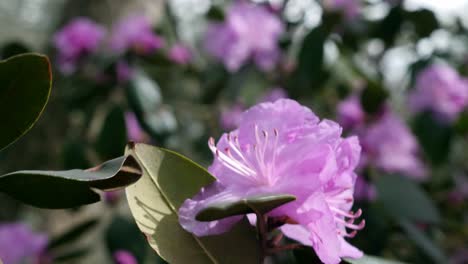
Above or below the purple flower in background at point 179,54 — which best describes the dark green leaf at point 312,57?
above

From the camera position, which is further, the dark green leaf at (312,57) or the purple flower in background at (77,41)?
the purple flower in background at (77,41)

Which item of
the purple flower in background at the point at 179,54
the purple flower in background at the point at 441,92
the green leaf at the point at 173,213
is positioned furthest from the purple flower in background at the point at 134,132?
the green leaf at the point at 173,213

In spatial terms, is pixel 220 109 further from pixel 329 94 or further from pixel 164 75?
pixel 329 94

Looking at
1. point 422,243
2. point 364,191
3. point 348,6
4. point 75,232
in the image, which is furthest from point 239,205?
point 348,6

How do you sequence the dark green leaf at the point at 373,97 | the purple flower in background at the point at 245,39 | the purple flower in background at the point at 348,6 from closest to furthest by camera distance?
the dark green leaf at the point at 373,97 → the purple flower in background at the point at 245,39 → the purple flower in background at the point at 348,6

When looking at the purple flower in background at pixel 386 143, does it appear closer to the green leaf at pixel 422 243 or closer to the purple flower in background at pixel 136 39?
the green leaf at pixel 422 243

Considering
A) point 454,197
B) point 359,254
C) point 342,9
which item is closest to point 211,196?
point 359,254

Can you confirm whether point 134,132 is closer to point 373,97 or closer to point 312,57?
point 312,57
